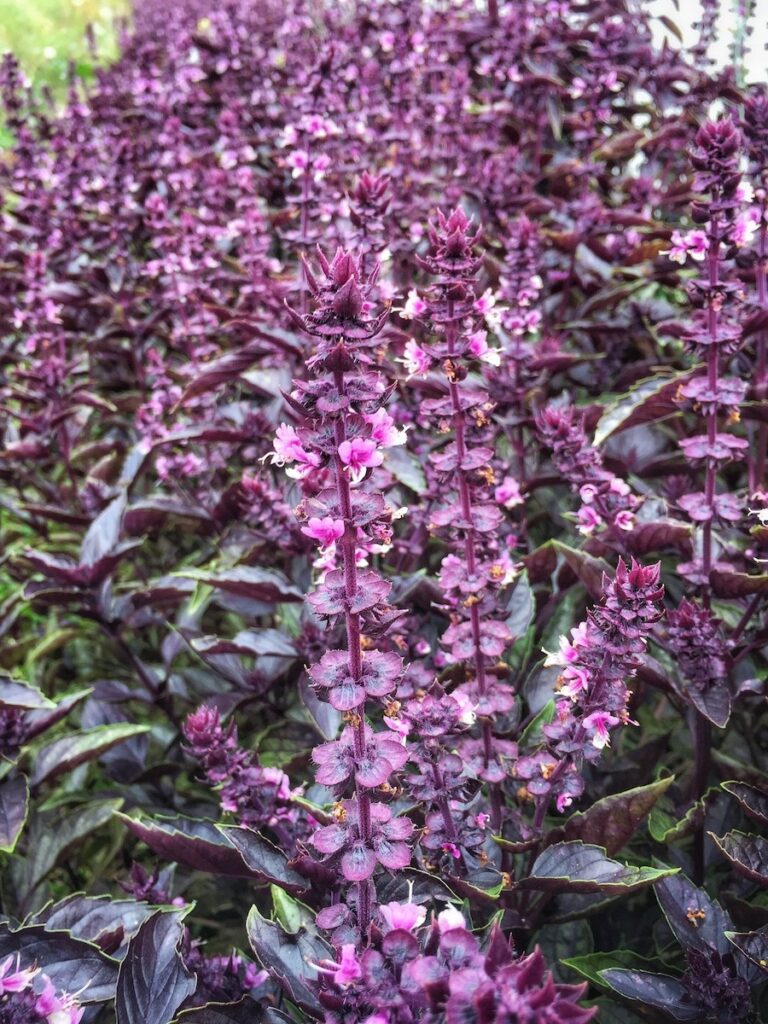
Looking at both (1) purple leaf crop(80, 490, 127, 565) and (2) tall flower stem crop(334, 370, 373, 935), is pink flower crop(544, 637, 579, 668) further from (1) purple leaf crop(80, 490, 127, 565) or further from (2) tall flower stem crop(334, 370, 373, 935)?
(1) purple leaf crop(80, 490, 127, 565)

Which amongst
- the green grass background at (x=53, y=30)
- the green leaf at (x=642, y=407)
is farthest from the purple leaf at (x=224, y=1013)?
the green grass background at (x=53, y=30)

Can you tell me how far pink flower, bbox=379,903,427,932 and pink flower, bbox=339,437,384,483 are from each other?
1.95 ft

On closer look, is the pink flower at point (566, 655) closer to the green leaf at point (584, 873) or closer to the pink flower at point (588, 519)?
the green leaf at point (584, 873)

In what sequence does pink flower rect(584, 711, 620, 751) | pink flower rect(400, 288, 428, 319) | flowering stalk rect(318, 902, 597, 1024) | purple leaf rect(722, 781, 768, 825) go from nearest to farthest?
flowering stalk rect(318, 902, 597, 1024) < pink flower rect(584, 711, 620, 751) < pink flower rect(400, 288, 428, 319) < purple leaf rect(722, 781, 768, 825)

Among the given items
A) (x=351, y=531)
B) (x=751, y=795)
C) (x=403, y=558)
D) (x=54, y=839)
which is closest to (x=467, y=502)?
(x=351, y=531)

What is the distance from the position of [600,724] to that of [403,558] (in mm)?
1073

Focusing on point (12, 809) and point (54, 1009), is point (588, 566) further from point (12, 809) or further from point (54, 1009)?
point (12, 809)

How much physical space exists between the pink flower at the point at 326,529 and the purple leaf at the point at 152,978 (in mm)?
806

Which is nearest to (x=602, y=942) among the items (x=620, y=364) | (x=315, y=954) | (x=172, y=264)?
(x=315, y=954)

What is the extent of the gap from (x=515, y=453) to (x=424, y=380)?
604 millimetres

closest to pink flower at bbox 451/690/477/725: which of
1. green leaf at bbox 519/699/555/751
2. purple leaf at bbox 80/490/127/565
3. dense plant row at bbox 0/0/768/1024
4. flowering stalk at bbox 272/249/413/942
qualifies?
dense plant row at bbox 0/0/768/1024

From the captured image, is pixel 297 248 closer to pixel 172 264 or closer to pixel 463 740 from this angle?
pixel 172 264

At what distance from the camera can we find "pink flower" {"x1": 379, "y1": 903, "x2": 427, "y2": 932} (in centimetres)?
122

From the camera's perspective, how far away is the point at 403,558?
Result: 2545mm
